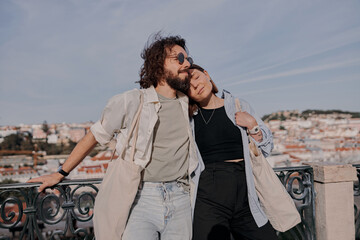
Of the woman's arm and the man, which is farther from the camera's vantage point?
the woman's arm

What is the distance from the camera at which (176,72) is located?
193 cm

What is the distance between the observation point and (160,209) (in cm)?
176

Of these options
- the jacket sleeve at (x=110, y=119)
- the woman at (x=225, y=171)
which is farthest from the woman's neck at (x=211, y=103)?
the jacket sleeve at (x=110, y=119)

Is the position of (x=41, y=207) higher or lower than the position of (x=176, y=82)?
lower

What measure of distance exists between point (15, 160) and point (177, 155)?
7493 centimetres

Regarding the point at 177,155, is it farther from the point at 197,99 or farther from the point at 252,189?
the point at 252,189

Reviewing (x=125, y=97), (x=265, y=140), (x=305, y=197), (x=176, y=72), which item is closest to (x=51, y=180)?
(x=125, y=97)

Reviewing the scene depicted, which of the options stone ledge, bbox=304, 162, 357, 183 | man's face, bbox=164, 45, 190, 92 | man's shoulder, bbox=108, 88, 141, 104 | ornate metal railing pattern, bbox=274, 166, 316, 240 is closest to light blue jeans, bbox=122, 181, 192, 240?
man's shoulder, bbox=108, 88, 141, 104

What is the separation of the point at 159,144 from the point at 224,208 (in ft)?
2.07

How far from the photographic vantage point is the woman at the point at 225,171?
1.92 m

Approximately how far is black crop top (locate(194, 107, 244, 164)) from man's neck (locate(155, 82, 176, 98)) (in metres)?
0.31

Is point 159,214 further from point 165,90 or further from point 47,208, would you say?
point 47,208

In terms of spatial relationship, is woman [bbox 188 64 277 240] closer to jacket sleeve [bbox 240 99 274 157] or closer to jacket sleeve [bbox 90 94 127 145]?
jacket sleeve [bbox 240 99 274 157]

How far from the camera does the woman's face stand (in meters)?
2.06
